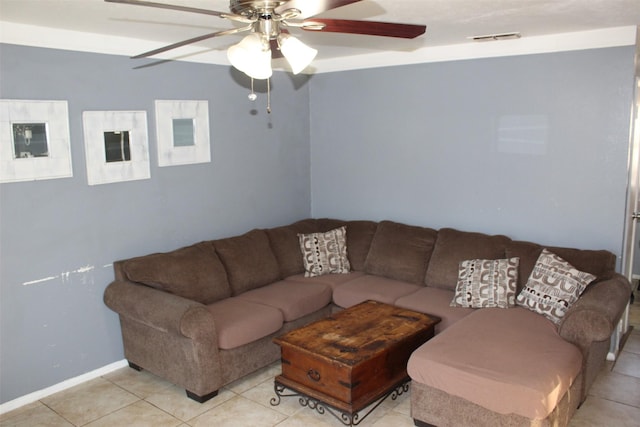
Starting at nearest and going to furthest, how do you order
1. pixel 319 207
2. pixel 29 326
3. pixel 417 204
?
pixel 29 326 < pixel 417 204 < pixel 319 207

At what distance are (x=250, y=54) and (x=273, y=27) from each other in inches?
5.5

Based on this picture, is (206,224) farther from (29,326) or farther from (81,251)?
(29,326)

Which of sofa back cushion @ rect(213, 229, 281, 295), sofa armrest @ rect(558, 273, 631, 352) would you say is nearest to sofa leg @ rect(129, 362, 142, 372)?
sofa back cushion @ rect(213, 229, 281, 295)

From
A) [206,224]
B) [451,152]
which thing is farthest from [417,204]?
[206,224]

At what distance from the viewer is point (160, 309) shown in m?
3.41

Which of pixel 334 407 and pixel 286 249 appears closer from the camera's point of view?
pixel 334 407

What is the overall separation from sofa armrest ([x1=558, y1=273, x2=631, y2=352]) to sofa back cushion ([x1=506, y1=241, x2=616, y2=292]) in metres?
0.29

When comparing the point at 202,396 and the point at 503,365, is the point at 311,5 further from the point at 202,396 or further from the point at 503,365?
the point at 202,396

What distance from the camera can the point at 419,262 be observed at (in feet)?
14.5

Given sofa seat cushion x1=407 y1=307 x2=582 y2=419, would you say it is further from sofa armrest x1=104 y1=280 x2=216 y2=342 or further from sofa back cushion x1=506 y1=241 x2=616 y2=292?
sofa armrest x1=104 y1=280 x2=216 y2=342

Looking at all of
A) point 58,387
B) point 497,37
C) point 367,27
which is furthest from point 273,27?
point 58,387

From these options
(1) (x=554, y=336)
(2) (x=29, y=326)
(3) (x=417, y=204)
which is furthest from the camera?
(3) (x=417, y=204)

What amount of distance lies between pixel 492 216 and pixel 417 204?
27.0 inches

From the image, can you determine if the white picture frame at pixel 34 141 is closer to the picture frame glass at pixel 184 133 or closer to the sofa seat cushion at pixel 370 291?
the picture frame glass at pixel 184 133
